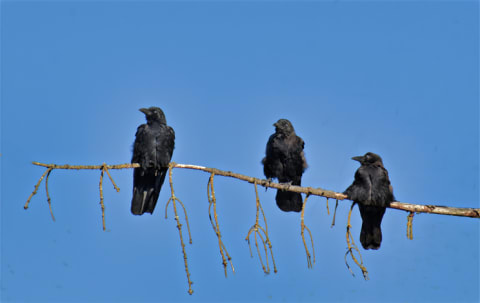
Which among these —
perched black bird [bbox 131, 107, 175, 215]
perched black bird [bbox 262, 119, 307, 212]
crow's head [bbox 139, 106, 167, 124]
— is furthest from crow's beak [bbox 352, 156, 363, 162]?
crow's head [bbox 139, 106, 167, 124]

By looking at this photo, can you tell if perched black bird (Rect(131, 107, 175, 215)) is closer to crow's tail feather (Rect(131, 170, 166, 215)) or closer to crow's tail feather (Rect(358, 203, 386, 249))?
crow's tail feather (Rect(131, 170, 166, 215))

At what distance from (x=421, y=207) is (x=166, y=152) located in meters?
4.07

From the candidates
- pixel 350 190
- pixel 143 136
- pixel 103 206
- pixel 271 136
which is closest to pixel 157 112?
pixel 143 136

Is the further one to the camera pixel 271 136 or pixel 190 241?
pixel 271 136

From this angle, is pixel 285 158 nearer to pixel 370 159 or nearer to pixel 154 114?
pixel 370 159

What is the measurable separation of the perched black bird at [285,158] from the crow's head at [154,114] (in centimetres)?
179

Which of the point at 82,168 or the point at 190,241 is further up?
the point at 82,168

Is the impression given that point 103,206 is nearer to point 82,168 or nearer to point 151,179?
point 82,168

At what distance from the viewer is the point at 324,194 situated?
6750mm

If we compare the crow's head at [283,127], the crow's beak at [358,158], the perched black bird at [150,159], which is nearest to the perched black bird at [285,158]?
the crow's head at [283,127]

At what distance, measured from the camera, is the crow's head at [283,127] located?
966 centimetres

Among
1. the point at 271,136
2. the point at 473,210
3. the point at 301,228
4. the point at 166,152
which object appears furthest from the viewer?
the point at 271,136

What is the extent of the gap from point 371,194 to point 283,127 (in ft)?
7.74

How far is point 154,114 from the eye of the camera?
9.53 m
